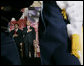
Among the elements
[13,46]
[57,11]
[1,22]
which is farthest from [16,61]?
[57,11]

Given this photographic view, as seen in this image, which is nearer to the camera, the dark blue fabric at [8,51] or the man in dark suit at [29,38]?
the dark blue fabric at [8,51]

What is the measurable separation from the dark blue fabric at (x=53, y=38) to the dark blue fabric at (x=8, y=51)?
0.12 metres

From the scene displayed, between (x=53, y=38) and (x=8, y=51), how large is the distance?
20 centimetres

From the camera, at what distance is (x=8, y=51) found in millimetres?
623

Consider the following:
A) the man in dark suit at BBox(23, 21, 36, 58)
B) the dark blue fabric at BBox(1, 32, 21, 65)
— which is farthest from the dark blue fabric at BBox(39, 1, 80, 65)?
the man in dark suit at BBox(23, 21, 36, 58)

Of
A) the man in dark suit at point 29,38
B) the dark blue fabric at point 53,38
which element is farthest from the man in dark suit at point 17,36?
the dark blue fabric at point 53,38

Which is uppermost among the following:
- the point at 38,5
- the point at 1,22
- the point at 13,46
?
the point at 38,5

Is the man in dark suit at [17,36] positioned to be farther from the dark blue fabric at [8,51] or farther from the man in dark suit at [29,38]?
the dark blue fabric at [8,51]

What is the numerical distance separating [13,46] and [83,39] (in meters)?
0.33

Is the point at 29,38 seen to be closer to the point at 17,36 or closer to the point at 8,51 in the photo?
the point at 17,36

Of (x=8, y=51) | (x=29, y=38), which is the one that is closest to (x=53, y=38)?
(x=8, y=51)

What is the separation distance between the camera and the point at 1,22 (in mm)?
640

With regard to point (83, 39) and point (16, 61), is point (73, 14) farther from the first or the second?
point (16, 61)

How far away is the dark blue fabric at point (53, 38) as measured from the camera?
2.10 feet
